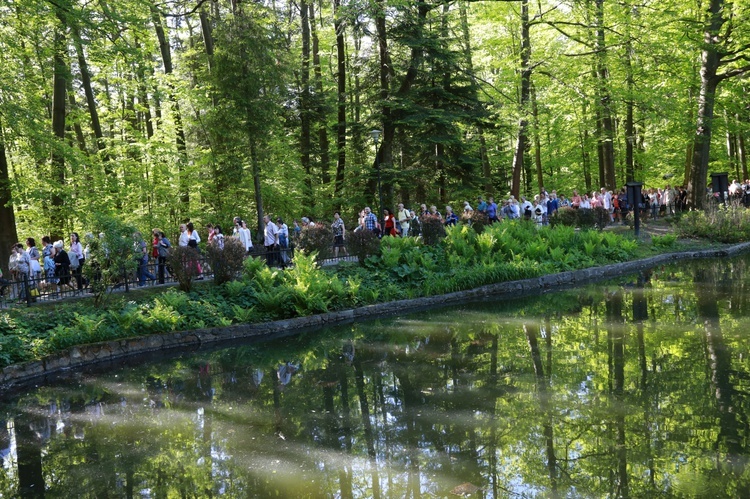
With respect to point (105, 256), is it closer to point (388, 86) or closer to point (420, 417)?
point (420, 417)

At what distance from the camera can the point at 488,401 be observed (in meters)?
7.44

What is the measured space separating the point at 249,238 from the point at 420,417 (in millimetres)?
10396

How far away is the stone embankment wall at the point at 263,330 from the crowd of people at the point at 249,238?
2161mm

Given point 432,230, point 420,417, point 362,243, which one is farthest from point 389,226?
point 420,417

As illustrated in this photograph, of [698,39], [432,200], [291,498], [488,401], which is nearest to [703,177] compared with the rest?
[698,39]

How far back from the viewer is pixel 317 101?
25.7 meters

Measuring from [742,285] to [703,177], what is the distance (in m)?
10.3

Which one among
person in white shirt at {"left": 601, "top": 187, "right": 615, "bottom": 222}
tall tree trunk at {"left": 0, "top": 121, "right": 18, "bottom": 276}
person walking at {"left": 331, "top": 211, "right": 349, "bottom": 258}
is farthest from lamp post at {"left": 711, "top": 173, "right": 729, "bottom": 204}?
tall tree trunk at {"left": 0, "top": 121, "right": 18, "bottom": 276}

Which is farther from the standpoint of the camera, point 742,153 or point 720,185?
point 742,153

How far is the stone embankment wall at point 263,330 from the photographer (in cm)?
1040

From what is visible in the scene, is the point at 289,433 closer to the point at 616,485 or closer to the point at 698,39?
the point at 616,485

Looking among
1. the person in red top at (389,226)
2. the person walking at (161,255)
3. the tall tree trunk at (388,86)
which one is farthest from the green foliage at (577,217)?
the person walking at (161,255)

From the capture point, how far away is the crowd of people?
1313 cm

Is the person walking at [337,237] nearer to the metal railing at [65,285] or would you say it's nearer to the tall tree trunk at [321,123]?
the metal railing at [65,285]
